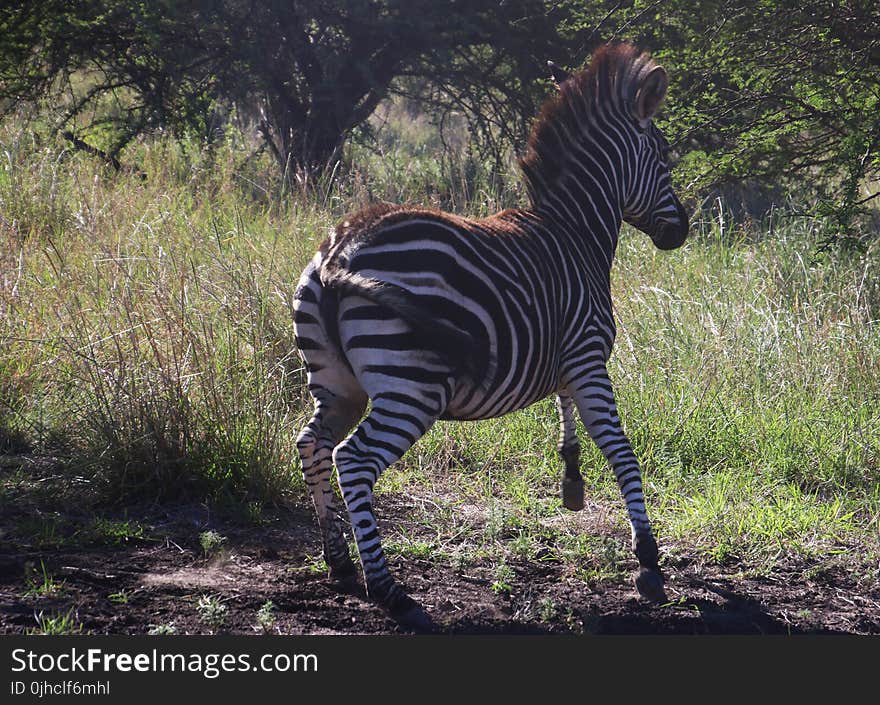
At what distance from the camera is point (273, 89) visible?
34.4ft

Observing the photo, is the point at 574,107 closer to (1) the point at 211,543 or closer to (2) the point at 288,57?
(1) the point at 211,543

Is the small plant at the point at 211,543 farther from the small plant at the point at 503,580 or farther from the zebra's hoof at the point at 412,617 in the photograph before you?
the small plant at the point at 503,580

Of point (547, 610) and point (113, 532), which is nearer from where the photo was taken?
point (547, 610)

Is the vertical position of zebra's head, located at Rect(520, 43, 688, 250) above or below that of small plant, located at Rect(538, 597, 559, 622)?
above

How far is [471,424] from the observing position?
5895 millimetres

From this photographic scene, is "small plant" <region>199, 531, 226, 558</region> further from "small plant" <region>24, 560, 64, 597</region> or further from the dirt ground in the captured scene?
"small plant" <region>24, 560, 64, 597</region>

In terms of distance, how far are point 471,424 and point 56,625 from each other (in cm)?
306

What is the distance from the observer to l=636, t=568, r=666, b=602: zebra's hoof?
3.97 m

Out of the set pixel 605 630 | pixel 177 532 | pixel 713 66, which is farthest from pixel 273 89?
pixel 605 630

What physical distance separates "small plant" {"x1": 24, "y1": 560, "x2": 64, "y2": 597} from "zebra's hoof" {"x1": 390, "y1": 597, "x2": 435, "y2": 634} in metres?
1.35

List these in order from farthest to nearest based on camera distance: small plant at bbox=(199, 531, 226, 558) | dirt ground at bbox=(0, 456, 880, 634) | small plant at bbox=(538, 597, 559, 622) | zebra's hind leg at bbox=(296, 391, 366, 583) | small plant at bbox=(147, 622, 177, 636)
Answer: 1. small plant at bbox=(199, 531, 226, 558)
2. zebra's hind leg at bbox=(296, 391, 366, 583)
3. small plant at bbox=(538, 597, 559, 622)
4. dirt ground at bbox=(0, 456, 880, 634)
5. small plant at bbox=(147, 622, 177, 636)

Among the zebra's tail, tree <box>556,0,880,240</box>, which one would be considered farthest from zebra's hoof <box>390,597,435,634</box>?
tree <box>556,0,880,240</box>

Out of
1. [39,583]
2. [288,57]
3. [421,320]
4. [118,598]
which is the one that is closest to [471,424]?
[421,320]

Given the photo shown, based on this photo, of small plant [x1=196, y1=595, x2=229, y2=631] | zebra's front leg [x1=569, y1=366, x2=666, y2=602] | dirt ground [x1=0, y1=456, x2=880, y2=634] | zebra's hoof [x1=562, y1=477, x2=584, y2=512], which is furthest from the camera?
zebra's hoof [x1=562, y1=477, x2=584, y2=512]
